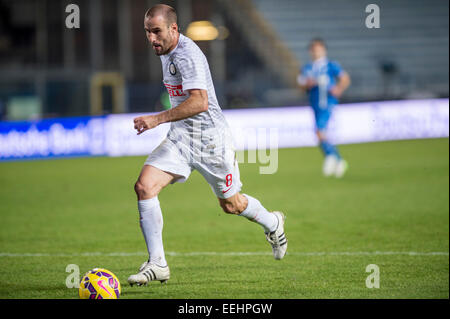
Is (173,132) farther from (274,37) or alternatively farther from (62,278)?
(274,37)

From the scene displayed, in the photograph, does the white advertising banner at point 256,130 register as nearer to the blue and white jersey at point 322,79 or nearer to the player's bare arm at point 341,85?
the blue and white jersey at point 322,79

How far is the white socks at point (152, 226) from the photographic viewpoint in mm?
5199

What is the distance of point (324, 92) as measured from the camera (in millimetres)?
Result: 13188

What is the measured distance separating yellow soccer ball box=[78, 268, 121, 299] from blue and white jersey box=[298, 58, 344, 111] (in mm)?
8775

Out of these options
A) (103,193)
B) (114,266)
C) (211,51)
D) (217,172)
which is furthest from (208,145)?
(211,51)

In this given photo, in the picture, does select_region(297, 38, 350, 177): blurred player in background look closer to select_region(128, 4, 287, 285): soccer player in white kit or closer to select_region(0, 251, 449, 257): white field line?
select_region(0, 251, 449, 257): white field line

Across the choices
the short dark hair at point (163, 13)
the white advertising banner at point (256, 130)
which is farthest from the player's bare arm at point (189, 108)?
the white advertising banner at point (256, 130)

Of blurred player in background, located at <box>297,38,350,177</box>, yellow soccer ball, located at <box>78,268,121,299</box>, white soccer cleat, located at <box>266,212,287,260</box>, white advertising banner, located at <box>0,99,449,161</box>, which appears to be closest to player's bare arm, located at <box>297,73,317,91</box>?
blurred player in background, located at <box>297,38,350,177</box>

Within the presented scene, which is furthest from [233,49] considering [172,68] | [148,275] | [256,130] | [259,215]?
[148,275]

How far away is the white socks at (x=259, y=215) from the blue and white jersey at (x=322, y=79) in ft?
24.9

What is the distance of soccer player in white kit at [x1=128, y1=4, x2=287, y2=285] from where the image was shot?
498 centimetres

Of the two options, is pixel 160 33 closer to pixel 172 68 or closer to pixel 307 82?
pixel 172 68

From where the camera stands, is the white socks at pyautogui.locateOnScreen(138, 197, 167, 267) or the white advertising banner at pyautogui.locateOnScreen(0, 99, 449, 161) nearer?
the white socks at pyautogui.locateOnScreen(138, 197, 167, 267)
